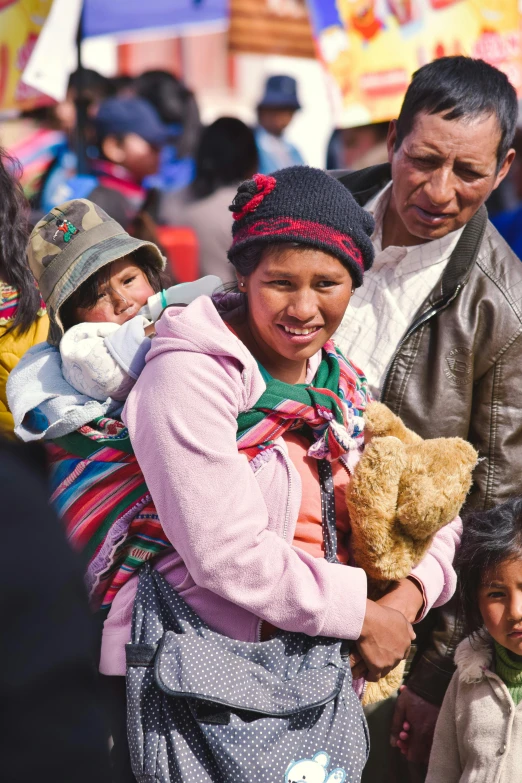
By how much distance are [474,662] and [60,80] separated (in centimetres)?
403

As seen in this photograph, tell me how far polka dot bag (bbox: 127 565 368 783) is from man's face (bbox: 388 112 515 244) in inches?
53.7

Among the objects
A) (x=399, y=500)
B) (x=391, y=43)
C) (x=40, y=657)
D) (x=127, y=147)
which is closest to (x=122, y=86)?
(x=127, y=147)

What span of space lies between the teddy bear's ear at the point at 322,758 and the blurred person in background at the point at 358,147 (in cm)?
544

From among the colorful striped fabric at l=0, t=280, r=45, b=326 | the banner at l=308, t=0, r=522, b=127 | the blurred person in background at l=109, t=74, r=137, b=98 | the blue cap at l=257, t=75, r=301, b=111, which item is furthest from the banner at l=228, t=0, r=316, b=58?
the colorful striped fabric at l=0, t=280, r=45, b=326

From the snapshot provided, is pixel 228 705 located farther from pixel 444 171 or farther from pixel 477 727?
pixel 444 171

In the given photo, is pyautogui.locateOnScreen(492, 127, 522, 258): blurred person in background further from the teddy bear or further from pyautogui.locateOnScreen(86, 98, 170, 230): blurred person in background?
the teddy bear

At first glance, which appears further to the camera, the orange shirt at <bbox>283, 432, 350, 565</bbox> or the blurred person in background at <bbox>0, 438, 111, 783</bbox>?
the orange shirt at <bbox>283, 432, 350, 565</bbox>

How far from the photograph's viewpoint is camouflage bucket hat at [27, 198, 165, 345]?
250 centimetres

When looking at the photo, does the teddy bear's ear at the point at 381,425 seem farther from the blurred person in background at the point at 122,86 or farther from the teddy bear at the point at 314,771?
the blurred person in background at the point at 122,86

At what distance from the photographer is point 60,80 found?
546 cm

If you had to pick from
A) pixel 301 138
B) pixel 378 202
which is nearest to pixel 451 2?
pixel 378 202

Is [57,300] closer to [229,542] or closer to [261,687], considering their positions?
[229,542]

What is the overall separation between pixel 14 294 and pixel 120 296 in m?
0.53

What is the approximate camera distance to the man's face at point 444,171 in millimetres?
2857
